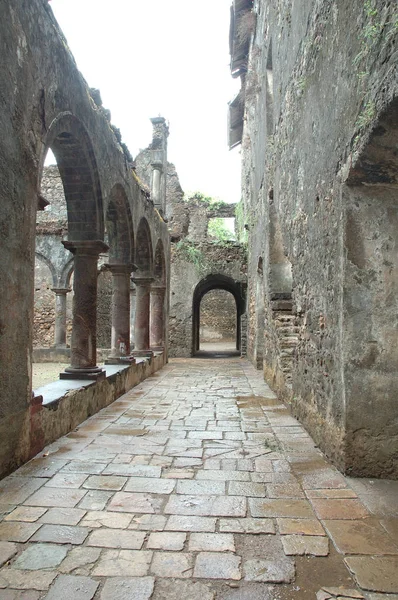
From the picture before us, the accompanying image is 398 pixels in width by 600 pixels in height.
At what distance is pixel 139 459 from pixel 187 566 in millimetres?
1721

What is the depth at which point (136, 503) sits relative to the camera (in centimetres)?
295

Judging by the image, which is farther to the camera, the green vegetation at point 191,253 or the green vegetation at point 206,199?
the green vegetation at point 206,199

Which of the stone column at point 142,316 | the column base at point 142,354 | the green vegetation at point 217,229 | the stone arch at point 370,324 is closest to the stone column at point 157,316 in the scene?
the stone column at point 142,316

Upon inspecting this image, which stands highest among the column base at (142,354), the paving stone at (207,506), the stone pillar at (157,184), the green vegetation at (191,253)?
the stone pillar at (157,184)

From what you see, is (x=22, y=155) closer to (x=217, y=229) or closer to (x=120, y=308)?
(x=120, y=308)

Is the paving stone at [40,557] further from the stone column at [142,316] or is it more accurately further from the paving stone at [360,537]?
the stone column at [142,316]

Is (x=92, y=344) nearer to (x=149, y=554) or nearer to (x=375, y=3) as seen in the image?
(x=149, y=554)

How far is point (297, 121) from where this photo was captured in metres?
5.43

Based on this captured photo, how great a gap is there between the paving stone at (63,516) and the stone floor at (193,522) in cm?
1

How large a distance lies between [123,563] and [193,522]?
1.87 ft

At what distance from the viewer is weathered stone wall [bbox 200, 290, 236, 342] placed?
92.9ft

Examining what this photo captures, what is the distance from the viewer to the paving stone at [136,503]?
2854mm

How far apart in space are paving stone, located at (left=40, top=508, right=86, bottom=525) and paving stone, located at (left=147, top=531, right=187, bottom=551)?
1.66ft

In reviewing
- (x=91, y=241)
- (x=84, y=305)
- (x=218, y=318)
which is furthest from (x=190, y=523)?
(x=218, y=318)
